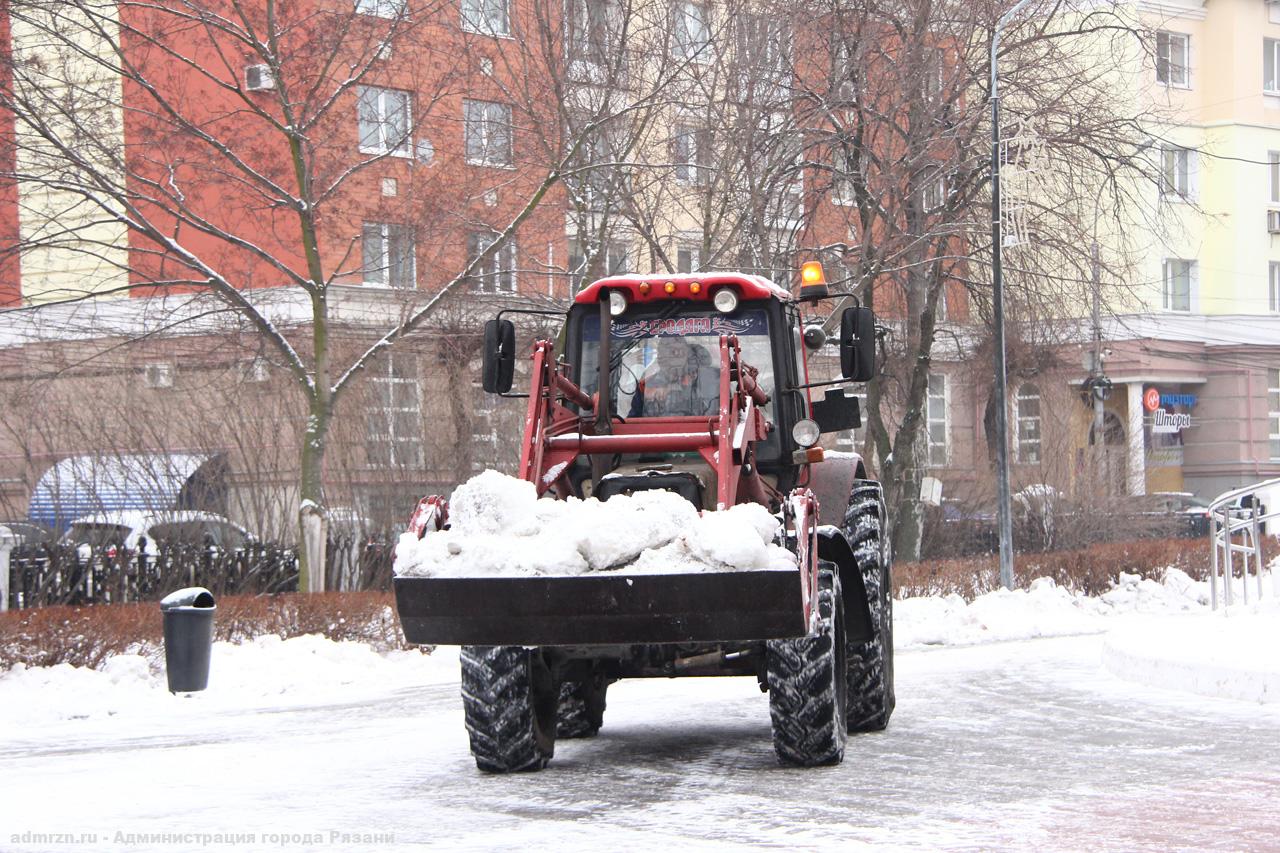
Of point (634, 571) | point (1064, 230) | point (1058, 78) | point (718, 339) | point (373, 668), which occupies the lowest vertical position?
point (373, 668)

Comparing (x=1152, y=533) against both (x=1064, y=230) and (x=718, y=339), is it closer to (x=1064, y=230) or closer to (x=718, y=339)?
(x=1064, y=230)

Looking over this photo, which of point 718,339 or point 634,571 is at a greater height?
point 718,339

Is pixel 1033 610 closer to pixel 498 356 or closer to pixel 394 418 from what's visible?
pixel 394 418

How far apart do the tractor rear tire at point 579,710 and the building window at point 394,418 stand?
1409 centimetres

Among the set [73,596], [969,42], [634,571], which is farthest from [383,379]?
[634,571]

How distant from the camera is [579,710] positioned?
1136cm

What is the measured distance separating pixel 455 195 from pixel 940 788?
14.5m

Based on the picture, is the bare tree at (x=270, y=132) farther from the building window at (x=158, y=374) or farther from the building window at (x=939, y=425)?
the building window at (x=939, y=425)

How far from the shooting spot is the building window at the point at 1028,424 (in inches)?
1411

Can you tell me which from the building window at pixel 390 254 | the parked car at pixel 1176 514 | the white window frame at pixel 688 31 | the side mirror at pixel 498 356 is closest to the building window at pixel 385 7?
the building window at pixel 390 254

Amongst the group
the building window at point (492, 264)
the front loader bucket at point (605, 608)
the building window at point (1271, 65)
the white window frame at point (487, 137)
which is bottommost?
the front loader bucket at point (605, 608)

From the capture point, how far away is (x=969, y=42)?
25.6 m

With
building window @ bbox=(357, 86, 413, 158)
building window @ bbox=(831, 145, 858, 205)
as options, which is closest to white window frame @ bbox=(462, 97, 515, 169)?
building window @ bbox=(357, 86, 413, 158)

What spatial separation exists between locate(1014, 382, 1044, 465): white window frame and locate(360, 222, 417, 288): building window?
13.9m
